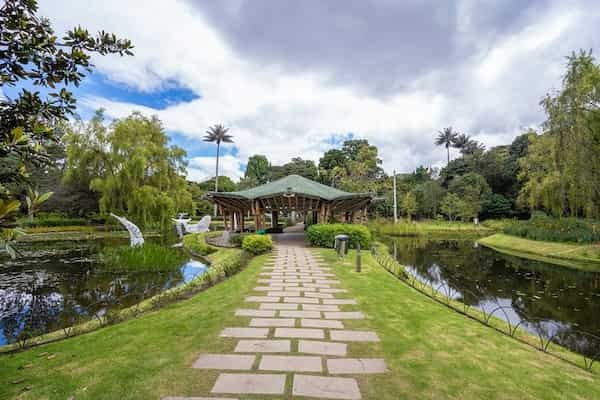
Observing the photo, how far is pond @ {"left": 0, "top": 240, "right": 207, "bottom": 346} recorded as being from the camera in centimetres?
487

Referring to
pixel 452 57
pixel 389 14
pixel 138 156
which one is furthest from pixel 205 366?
pixel 138 156

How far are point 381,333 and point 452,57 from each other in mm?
9714

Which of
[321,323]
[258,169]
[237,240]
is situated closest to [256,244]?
[237,240]

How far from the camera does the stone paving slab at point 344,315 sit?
3.95m

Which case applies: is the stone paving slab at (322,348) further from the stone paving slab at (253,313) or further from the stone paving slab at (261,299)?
the stone paving slab at (261,299)

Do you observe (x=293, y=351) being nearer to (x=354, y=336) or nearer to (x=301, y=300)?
(x=354, y=336)

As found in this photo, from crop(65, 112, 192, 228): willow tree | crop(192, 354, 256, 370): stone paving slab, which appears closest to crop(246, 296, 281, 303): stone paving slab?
crop(192, 354, 256, 370): stone paving slab

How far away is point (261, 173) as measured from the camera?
48.1 meters

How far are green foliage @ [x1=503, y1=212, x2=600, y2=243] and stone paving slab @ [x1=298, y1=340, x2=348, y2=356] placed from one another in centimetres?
1508

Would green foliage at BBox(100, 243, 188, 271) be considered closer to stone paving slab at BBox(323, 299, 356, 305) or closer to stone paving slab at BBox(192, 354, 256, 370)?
stone paving slab at BBox(323, 299, 356, 305)

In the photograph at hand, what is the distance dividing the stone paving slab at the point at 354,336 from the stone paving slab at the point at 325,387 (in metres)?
0.81

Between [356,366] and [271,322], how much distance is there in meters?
1.42

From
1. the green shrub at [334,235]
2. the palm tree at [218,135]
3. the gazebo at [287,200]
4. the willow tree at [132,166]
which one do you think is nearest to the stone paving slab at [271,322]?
the green shrub at [334,235]

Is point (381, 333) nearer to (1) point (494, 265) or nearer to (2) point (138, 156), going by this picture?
(1) point (494, 265)
